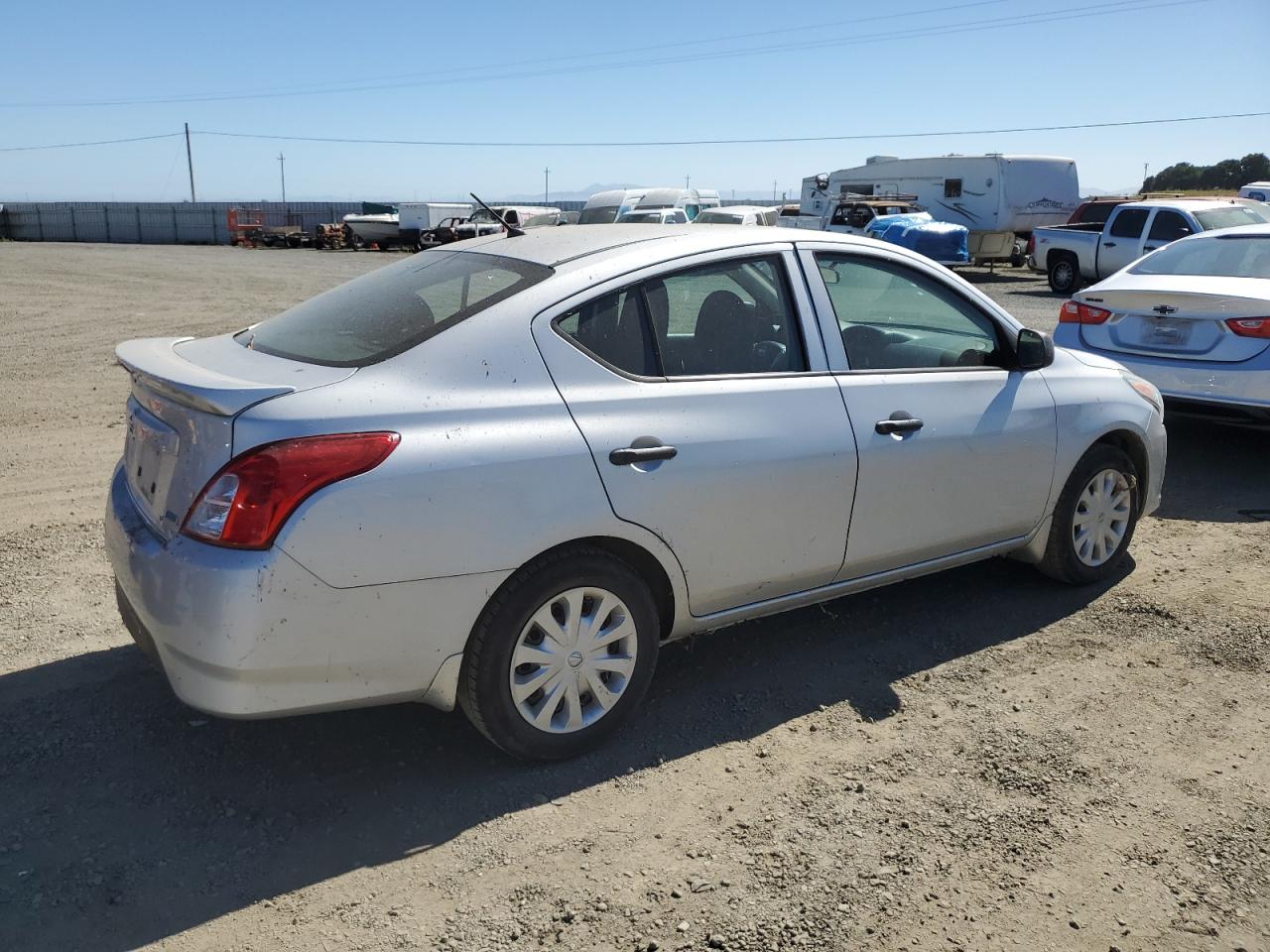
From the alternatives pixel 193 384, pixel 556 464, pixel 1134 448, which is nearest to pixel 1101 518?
pixel 1134 448

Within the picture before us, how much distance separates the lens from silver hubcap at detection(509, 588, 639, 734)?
134 inches

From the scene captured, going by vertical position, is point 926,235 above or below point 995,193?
below

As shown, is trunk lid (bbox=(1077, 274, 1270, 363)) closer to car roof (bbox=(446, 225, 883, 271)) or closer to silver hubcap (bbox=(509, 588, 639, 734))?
car roof (bbox=(446, 225, 883, 271))

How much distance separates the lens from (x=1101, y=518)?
16.8 feet

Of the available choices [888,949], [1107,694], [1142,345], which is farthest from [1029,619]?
[1142,345]

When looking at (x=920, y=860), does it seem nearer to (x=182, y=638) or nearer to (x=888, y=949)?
(x=888, y=949)

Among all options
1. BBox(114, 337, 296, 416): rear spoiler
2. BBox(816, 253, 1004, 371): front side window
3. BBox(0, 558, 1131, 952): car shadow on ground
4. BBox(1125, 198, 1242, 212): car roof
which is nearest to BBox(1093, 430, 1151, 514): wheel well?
BBox(816, 253, 1004, 371): front side window

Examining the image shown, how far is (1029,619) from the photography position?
486cm

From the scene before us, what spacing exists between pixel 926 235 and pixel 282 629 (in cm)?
2447

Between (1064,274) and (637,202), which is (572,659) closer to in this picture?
(1064,274)

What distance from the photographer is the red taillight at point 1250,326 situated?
22.4ft

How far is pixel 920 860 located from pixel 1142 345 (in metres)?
5.37

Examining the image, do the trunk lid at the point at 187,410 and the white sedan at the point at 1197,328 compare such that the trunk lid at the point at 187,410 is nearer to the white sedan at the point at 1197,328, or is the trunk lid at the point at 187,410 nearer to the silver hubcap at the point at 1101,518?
the silver hubcap at the point at 1101,518

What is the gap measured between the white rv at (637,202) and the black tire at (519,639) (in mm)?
27371
